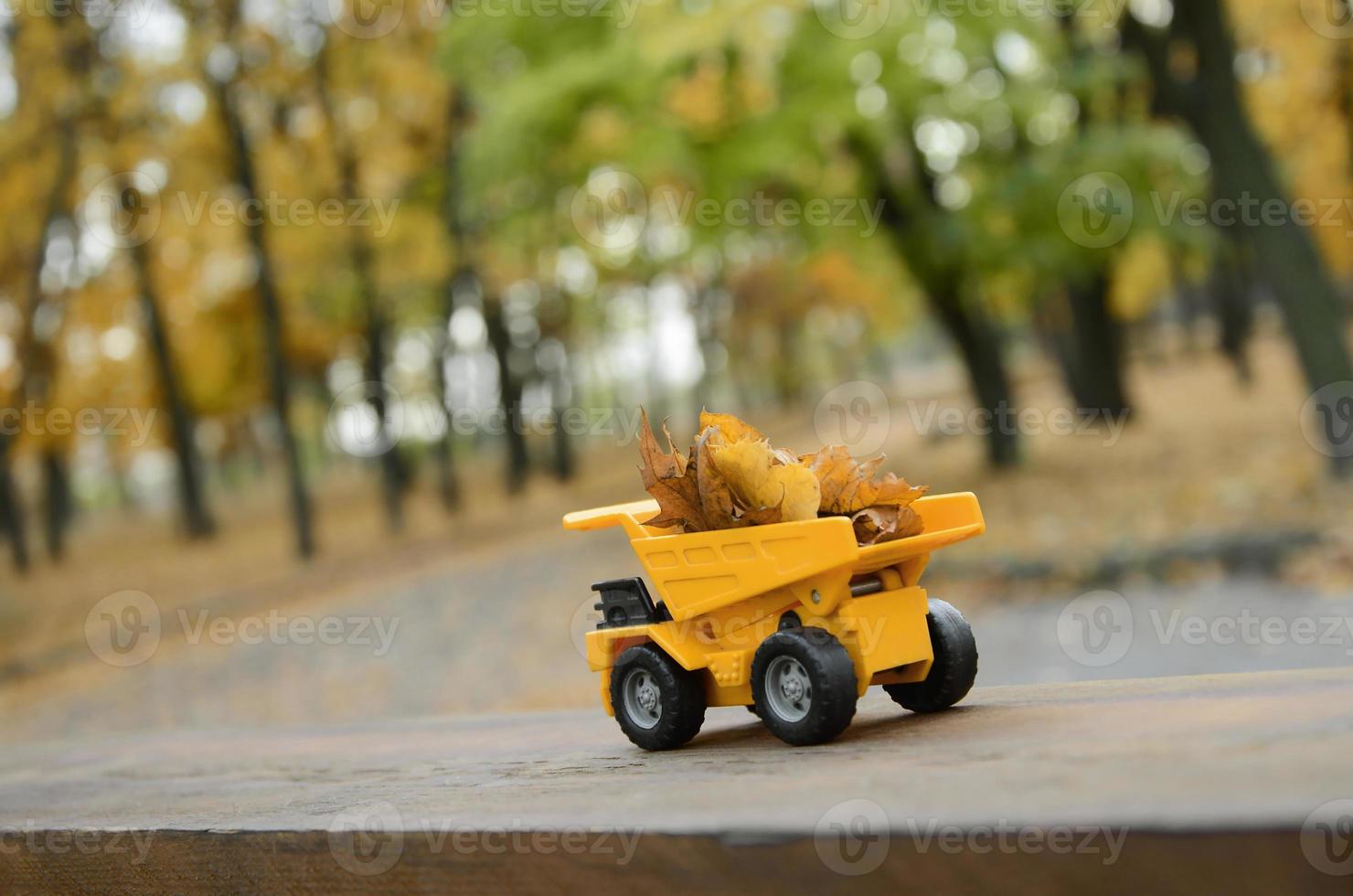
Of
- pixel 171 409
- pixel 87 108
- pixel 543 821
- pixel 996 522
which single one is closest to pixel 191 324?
pixel 171 409

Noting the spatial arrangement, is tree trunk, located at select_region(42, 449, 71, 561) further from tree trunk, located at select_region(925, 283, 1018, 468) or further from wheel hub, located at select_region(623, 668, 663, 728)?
wheel hub, located at select_region(623, 668, 663, 728)

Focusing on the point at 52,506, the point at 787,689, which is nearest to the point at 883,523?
the point at 787,689

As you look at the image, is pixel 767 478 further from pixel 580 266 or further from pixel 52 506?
pixel 52 506

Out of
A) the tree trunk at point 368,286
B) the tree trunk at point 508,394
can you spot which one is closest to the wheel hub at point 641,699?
the tree trunk at point 368,286

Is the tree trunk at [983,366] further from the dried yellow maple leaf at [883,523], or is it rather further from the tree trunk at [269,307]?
the dried yellow maple leaf at [883,523]

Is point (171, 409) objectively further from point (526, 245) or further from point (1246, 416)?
point (1246, 416)
